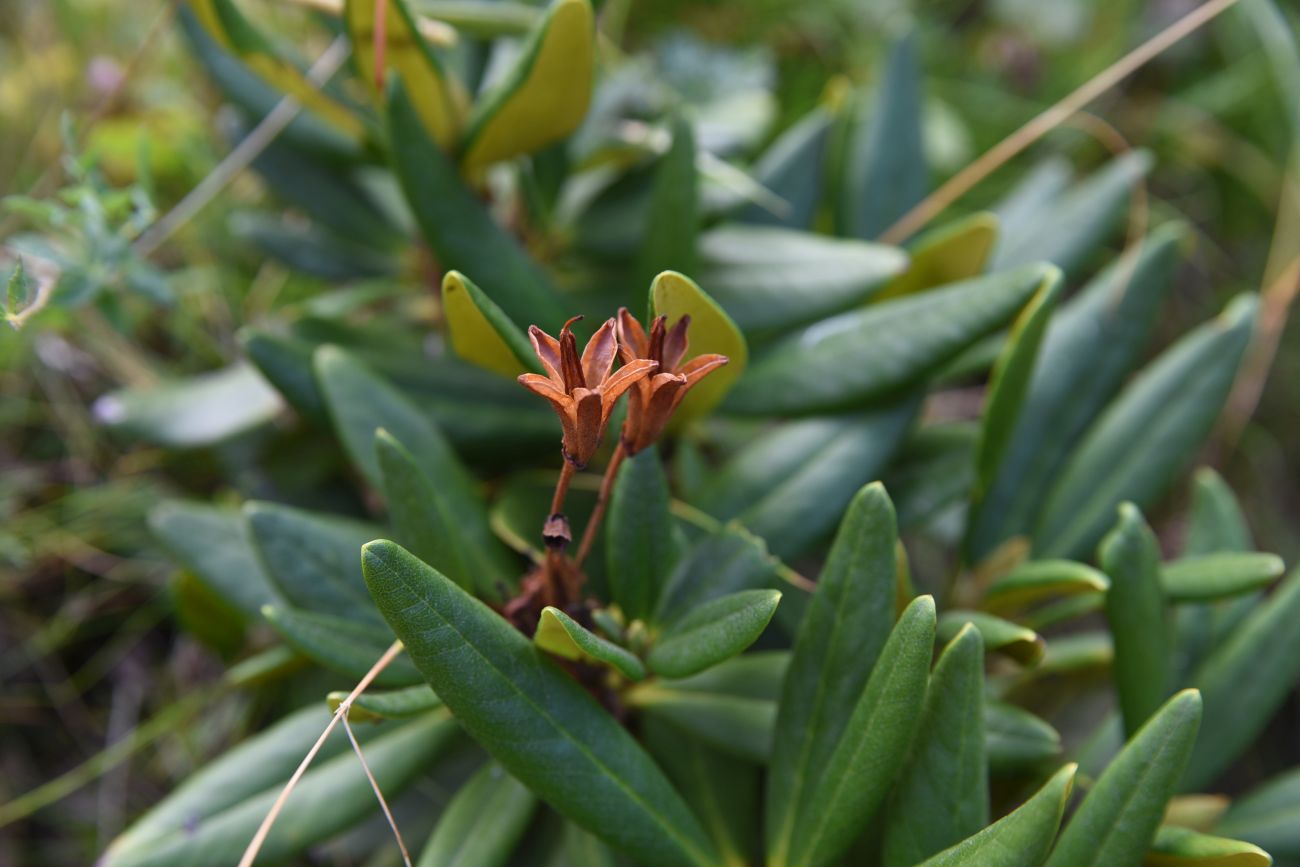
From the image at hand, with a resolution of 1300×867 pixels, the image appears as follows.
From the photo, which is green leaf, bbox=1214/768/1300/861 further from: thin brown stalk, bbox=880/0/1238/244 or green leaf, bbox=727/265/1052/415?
thin brown stalk, bbox=880/0/1238/244

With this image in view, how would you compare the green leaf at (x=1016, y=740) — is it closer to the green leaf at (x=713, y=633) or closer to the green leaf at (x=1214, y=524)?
the green leaf at (x=713, y=633)

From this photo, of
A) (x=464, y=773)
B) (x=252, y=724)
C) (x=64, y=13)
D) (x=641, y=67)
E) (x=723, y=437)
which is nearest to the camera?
(x=464, y=773)

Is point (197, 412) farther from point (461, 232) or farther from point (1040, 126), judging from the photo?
point (1040, 126)

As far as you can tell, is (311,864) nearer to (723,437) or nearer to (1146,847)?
(723,437)

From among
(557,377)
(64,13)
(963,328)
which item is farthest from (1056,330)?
(64,13)

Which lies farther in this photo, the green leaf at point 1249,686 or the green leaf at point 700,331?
the green leaf at point 1249,686

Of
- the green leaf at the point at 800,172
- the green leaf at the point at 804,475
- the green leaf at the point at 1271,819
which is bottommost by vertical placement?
the green leaf at the point at 1271,819

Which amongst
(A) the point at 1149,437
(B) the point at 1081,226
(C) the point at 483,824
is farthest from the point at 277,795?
(B) the point at 1081,226

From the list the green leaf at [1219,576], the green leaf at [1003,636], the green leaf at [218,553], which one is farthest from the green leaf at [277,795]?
the green leaf at [1219,576]
